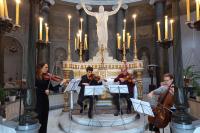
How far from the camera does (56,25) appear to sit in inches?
550

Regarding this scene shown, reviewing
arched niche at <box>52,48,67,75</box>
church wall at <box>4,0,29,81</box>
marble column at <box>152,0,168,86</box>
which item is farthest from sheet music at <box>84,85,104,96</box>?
arched niche at <box>52,48,67,75</box>

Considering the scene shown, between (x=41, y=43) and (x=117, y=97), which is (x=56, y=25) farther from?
(x=117, y=97)

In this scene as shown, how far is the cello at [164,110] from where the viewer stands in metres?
4.36

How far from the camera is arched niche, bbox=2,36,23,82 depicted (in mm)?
11969

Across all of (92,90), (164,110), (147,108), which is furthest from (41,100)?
(164,110)

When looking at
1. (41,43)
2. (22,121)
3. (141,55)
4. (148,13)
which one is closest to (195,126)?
(22,121)

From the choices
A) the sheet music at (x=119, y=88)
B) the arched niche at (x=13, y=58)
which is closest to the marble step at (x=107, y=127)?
the sheet music at (x=119, y=88)

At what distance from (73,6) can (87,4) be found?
4.75 feet

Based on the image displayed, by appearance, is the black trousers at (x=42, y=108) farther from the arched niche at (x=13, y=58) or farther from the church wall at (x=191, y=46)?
the church wall at (x=191, y=46)

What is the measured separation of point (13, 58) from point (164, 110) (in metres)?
10.4

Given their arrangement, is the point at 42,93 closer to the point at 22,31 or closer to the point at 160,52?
the point at 160,52

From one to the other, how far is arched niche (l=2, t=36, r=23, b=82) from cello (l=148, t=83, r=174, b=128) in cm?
973

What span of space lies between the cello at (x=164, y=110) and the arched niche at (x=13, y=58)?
973 cm

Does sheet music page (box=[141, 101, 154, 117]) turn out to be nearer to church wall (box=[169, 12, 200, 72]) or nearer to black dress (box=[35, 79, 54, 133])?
black dress (box=[35, 79, 54, 133])
